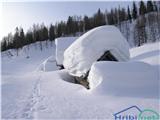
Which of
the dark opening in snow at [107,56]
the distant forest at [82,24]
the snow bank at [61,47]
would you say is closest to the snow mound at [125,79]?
the dark opening in snow at [107,56]

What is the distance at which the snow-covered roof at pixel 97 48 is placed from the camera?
47.3 feet

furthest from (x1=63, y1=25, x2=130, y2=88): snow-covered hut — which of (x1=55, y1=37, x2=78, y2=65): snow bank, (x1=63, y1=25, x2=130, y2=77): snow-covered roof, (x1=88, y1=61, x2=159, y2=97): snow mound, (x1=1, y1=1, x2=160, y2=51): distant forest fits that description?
(x1=1, y1=1, x2=160, y2=51): distant forest

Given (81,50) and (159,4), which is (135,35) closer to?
(159,4)

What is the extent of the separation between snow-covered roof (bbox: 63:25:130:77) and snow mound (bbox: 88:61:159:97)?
240 centimetres

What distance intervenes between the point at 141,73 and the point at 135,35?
46.1m

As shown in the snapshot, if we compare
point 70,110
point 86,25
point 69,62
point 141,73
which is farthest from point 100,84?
point 86,25

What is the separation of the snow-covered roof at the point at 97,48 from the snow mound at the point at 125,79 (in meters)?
2.40

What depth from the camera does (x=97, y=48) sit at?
47.9ft

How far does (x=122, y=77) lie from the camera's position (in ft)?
36.0

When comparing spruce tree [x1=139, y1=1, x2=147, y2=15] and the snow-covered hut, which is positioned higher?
spruce tree [x1=139, y1=1, x2=147, y2=15]

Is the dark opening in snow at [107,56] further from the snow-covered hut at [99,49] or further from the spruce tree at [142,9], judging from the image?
the spruce tree at [142,9]

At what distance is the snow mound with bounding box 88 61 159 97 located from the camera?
1035 centimetres

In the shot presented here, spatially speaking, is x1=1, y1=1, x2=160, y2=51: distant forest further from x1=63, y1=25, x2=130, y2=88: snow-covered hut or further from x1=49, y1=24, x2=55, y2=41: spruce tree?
x1=63, y1=25, x2=130, y2=88: snow-covered hut

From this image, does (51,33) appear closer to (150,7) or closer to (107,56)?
(150,7)
